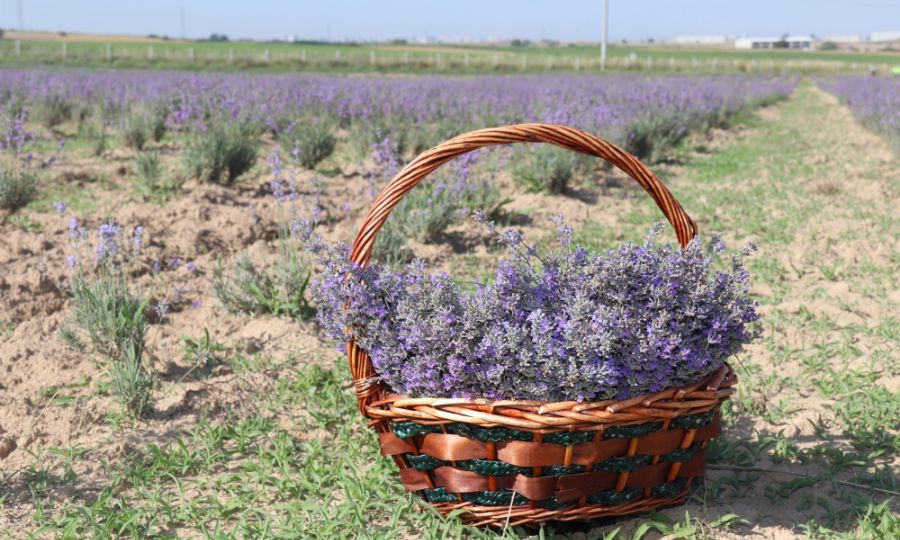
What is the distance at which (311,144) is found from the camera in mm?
7719

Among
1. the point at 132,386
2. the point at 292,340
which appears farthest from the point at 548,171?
the point at 132,386

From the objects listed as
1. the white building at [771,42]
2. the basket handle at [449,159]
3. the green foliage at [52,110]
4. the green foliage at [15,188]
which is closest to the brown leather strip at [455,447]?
the basket handle at [449,159]

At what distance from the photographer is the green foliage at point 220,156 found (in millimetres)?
6434

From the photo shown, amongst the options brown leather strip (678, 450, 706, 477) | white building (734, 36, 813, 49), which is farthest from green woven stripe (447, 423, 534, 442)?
white building (734, 36, 813, 49)

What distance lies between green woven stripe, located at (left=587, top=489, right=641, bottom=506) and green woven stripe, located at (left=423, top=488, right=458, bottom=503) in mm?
354

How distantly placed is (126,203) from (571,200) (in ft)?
11.1

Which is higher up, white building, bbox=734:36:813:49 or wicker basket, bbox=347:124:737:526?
white building, bbox=734:36:813:49

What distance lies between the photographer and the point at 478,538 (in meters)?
2.16

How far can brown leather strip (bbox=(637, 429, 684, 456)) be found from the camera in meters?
2.01

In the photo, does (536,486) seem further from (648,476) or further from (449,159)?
(449,159)

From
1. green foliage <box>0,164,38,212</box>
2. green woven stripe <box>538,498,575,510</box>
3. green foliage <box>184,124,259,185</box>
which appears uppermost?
green foliage <box>184,124,259,185</box>

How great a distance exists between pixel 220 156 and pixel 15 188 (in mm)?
1502

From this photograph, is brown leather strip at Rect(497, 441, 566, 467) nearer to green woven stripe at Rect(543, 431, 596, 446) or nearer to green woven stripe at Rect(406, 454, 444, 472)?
green woven stripe at Rect(543, 431, 596, 446)

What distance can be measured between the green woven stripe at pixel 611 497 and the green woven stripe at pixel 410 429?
43cm
